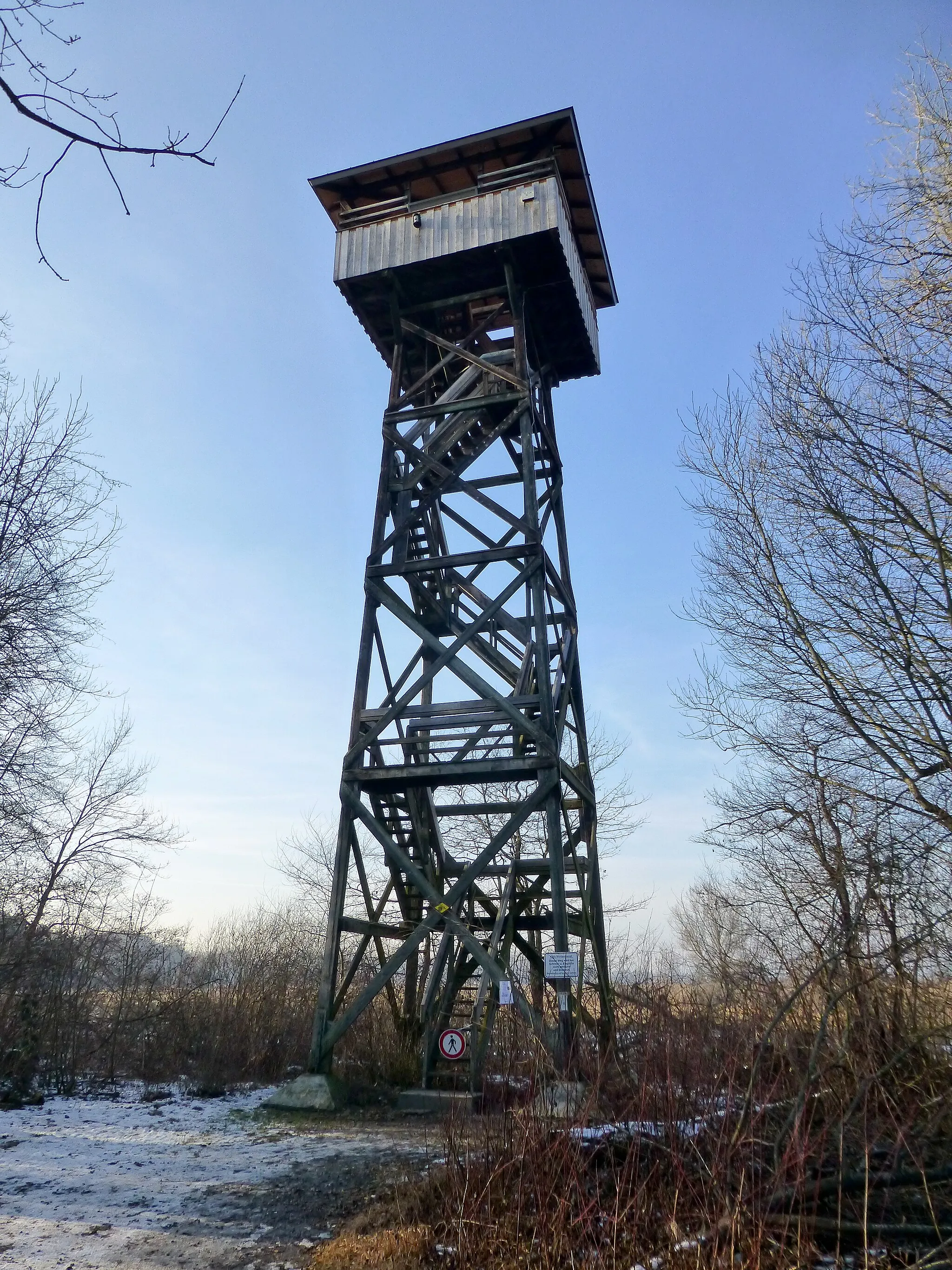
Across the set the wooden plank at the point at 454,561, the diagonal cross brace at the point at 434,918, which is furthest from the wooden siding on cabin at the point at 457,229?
the diagonal cross brace at the point at 434,918

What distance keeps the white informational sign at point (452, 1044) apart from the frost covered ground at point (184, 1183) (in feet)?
3.31

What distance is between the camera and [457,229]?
12.3m

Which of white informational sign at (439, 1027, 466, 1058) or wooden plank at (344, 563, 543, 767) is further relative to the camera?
wooden plank at (344, 563, 543, 767)

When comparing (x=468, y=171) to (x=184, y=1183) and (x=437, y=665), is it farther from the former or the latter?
(x=184, y=1183)

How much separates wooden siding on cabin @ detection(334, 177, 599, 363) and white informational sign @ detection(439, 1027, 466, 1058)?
32.9 ft

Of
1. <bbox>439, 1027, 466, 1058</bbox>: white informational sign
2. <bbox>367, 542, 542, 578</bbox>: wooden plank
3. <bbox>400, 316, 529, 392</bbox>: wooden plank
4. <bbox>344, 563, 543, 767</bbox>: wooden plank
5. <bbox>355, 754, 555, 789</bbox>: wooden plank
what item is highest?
<bbox>400, 316, 529, 392</bbox>: wooden plank

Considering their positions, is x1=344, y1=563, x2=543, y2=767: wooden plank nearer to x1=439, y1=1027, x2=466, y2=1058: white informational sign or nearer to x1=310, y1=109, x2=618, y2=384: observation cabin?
x1=439, y1=1027, x2=466, y2=1058: white informational sign

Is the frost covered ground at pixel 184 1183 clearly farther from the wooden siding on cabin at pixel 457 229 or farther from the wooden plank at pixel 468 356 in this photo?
the wooden siding on cabin at pixel 457 229

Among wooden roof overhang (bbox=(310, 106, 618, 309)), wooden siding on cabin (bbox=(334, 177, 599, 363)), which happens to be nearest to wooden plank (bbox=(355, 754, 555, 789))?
wooden siding on cabin (bbox=(334, 177, 599, 363))

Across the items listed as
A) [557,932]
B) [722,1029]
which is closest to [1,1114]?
[557,932]

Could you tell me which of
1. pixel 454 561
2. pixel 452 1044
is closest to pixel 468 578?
pixel 454 561

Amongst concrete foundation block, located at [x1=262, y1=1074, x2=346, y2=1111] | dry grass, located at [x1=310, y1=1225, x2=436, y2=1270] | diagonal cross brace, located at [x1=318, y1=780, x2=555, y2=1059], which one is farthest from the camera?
diagonal cross brace, located at [x1=318, y1=780, x2=555, y2=1059]

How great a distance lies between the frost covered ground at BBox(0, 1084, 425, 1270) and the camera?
4.93 m

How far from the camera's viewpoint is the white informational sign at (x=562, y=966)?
8422mm
